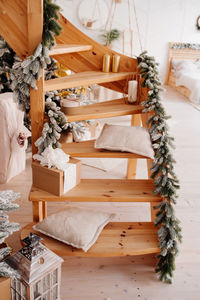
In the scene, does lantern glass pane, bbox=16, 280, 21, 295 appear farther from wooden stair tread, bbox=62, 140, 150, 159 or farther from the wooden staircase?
wooden stair tread, bbox=62, 140, 150, 159

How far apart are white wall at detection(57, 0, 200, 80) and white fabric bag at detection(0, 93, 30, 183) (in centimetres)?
498

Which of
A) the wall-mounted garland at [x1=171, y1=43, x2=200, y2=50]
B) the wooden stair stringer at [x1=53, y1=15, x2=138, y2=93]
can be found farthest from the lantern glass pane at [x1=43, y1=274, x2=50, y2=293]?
the wall-mounted garland at [x1=171, y1=43, x2=200, y2=50]

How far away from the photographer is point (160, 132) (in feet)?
6.67

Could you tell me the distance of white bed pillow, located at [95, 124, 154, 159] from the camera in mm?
1960

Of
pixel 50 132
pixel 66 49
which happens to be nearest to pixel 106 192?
pixel 50 132

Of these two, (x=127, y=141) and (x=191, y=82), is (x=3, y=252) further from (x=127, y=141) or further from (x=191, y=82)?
(x=191, y=82)

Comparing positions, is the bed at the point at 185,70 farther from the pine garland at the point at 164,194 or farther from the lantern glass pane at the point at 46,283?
the lantern glass pane at the point at 46,283

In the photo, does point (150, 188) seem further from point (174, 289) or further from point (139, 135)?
point (174, 289)

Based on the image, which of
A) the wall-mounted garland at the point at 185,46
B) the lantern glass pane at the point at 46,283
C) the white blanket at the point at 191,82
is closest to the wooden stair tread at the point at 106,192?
the lantern glass pane at the point at 46,283

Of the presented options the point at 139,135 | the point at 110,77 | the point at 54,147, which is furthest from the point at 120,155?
the point at 110,77

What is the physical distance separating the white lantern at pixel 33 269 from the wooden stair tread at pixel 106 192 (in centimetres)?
38

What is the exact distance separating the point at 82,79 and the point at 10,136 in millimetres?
978

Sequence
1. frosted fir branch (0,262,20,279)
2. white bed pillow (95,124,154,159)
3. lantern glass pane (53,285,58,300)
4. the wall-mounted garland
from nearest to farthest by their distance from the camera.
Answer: frosted fir branch (0,262,20,279), lantern glass pane (53,285,58,300), white bed pillow (95,124,154,159), the wall-mounted garland

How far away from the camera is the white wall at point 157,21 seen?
7.11m
